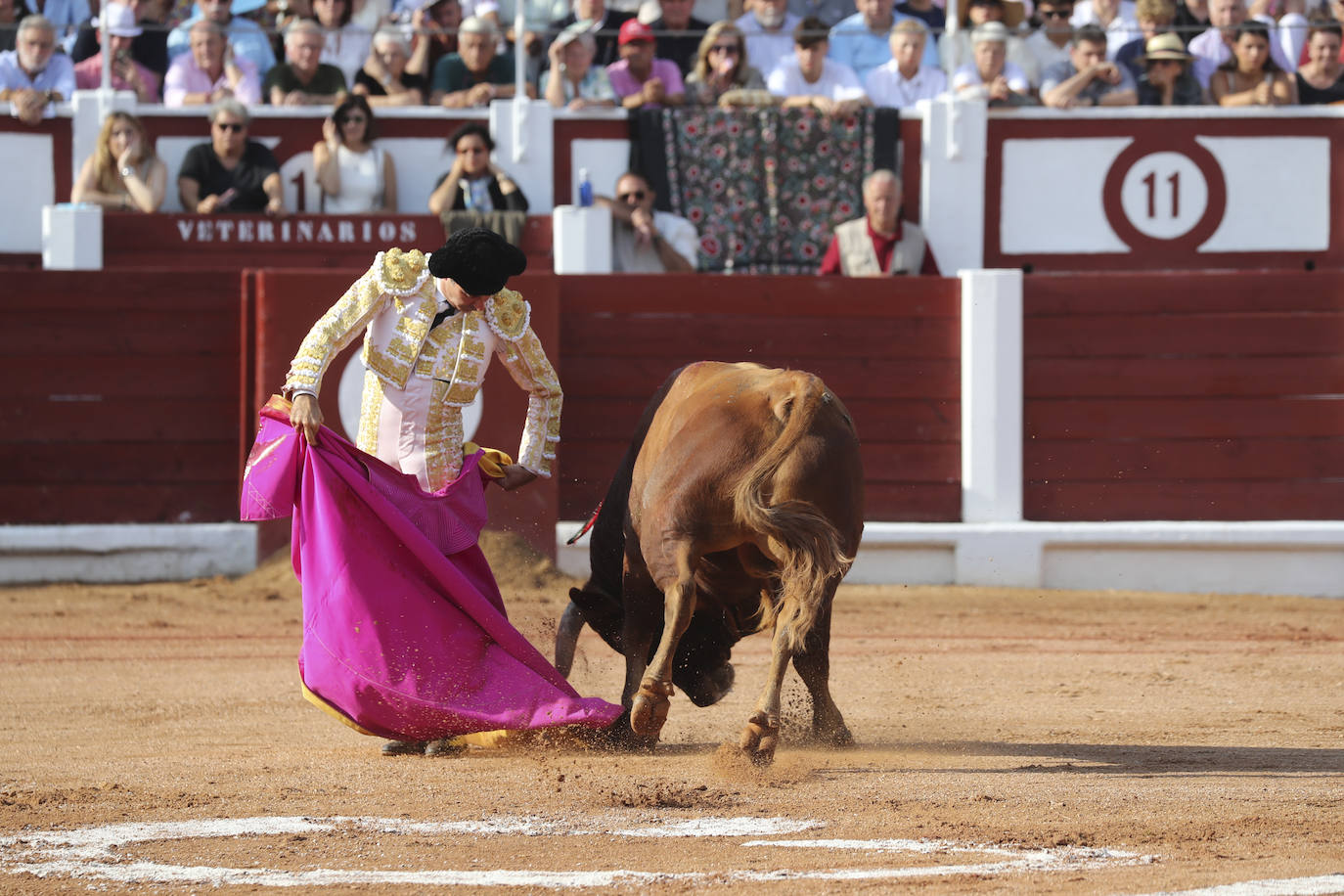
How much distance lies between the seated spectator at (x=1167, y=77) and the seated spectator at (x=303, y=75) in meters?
3.81

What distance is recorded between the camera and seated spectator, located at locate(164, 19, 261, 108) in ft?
26.0

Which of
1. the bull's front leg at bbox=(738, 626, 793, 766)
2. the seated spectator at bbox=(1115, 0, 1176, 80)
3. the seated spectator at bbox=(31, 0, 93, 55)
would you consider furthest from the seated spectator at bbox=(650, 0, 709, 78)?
the bull's front leg at bbox=(738, 626, 793, 766)

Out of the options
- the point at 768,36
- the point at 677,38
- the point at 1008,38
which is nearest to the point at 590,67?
the point at 677,38

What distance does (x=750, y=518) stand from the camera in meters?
3.22

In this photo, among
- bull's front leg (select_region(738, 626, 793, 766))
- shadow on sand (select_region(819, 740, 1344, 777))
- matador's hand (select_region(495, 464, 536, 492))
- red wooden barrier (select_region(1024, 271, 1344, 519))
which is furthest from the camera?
red wooden barrier (select_region(1024, 271, 1344, 519))

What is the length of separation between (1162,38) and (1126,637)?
360 centimetres

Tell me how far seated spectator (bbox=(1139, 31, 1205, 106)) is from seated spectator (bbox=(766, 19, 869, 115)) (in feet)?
4.55

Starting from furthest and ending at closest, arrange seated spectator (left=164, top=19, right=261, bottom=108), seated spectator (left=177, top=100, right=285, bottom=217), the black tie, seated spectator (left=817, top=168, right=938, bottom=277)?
1. seated spectator (left=164, top=19, right=261, bottom=108)
2. seated spectator (left=177, top=100, right=285, bottom=217)
3. seated spectator (left=817, top=168, right=938, bottom=277)
4. the black tie

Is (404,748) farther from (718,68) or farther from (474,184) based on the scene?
(718,68)

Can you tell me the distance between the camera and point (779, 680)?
10.5 ft

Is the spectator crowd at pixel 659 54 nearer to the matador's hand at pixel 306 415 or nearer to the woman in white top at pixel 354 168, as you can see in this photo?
the woman in white top at pixel 354 168

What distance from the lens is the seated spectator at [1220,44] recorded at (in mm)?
8344

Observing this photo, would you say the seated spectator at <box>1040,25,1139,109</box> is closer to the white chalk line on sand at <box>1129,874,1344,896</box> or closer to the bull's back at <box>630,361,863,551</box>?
the bull's back at <box>630,361,863,551</box>

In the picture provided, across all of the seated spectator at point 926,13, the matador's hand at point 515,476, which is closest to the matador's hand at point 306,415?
the matador's hand at point 515,476
